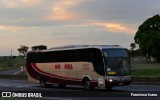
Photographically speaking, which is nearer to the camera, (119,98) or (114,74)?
(119,98)

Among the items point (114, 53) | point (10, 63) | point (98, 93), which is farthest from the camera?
point (10, 63)

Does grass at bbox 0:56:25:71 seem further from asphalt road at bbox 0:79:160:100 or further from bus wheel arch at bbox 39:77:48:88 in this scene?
asphalt road at bbox 0:79:160:100

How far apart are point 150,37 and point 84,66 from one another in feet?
246

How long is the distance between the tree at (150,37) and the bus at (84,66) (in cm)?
6671

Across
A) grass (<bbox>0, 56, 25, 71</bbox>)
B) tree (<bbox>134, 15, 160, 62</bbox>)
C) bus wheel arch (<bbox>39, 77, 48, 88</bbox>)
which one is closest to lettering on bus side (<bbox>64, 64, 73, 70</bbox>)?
bus wheel arch (<bbox>39, 77, 48, 88</bbox>)

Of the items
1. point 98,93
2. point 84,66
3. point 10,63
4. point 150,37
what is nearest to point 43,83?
point 84,66

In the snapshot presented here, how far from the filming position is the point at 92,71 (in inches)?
1235

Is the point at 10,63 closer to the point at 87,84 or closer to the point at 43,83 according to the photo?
the point at 43,83

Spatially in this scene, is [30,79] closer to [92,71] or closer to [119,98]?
[92,71]

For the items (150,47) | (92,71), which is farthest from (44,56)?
(150,47)

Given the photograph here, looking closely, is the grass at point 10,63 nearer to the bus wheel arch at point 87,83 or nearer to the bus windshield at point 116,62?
the bus wheel arch at point 87,83

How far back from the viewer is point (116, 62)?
98.6 feet

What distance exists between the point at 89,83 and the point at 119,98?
347 inches

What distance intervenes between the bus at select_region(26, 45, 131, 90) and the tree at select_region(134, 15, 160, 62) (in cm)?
6671
